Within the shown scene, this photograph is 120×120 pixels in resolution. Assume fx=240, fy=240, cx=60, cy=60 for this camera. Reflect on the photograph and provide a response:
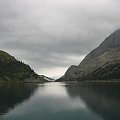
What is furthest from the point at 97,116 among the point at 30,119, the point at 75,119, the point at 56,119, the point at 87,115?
the point at 30,119

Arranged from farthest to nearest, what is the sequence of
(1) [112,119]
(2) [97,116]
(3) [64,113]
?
(3) [64,113] → (2) [97,116] → (1) [112,119]

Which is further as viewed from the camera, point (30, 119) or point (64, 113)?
point (64, 113)

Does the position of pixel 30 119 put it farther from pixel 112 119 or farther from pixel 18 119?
pixel 112 119

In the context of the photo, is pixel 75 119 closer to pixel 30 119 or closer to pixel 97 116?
pixel 97 116

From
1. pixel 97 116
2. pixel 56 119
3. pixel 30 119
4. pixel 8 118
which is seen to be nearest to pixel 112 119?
pixel 97 116

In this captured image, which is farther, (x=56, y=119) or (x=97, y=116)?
(x=97, y=116)

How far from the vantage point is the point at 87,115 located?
9825 centimetres

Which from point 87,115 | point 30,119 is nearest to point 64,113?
point 87,115

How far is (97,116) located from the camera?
95688mm

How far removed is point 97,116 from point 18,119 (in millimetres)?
31134

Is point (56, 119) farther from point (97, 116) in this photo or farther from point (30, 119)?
point (97, 116)

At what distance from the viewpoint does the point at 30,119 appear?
88625 mm

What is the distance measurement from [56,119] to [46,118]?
458 cm

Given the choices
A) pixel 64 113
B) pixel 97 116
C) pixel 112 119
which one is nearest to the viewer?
pixel 112 119
